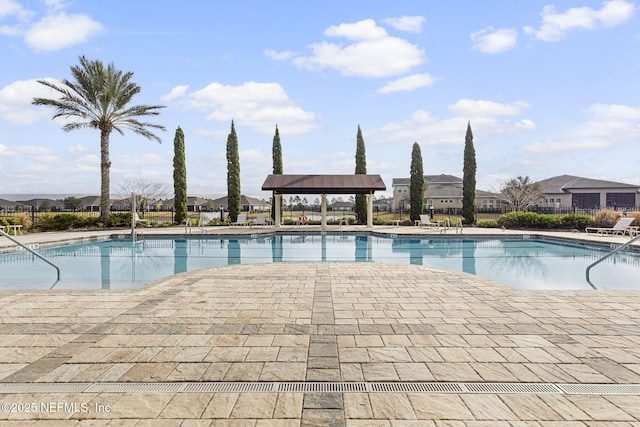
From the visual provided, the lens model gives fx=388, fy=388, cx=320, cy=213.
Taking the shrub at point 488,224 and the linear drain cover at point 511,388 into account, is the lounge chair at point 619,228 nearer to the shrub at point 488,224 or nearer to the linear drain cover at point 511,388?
the shrub at point 488,224

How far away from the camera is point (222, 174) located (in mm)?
25281

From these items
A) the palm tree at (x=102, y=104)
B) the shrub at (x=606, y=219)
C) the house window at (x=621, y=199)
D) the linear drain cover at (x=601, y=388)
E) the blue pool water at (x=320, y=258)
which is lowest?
the blue pool water at (x=320, y=258)

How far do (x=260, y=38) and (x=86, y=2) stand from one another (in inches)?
189

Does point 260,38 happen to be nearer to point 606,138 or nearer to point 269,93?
point 269,93

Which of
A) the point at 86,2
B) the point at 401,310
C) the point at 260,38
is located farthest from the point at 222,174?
the point at 401,310

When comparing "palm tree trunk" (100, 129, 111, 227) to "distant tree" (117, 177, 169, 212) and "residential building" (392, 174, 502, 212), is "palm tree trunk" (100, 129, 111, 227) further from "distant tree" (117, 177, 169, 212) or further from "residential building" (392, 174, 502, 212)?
"residential building" (392, 174, 502, 212)

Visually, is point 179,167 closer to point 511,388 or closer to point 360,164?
point 360,164

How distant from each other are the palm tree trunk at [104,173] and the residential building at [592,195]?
115 feet

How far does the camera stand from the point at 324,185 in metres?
20.5

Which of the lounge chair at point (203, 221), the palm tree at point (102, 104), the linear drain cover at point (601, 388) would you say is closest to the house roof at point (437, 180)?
the lounge chair at point (203, 221)

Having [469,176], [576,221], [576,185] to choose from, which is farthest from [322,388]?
[576,185]

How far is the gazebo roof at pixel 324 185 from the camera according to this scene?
2017 cm

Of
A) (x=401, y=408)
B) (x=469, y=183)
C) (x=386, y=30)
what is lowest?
(x=401, y=408)

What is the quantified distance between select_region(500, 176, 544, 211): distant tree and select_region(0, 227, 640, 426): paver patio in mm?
28915
